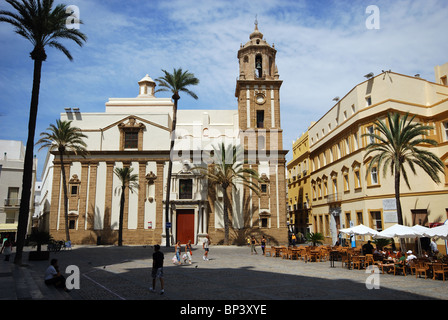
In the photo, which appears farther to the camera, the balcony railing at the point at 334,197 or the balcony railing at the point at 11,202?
the balcony railing at the point at 11,202

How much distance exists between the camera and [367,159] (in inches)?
1121

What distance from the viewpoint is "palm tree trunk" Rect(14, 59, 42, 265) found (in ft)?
56.3

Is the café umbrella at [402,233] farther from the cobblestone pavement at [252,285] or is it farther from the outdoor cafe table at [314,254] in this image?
the outdoor cafe table at [314,254]

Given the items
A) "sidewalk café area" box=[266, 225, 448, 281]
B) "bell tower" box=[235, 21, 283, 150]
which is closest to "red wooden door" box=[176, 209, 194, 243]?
"bell tower" box=[235, 21, 283, 150]

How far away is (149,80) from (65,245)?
28615 mm

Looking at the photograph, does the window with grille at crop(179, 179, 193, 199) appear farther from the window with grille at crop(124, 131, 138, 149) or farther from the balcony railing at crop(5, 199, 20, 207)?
the balcony railing at crop(5, 199, 20, 207)

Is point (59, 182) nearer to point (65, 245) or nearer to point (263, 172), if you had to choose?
point (65, 245)

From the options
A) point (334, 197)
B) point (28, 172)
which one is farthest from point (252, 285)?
point (334, 197)

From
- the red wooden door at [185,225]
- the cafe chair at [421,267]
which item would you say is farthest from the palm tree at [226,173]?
the cafe chair at [421,267]

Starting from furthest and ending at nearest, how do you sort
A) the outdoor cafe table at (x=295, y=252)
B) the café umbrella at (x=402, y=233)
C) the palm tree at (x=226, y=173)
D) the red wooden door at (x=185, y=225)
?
1. the red wooden door at (x=185, y=225)
2. the palm tree at (x=226, y=173)
3. the outdoor cafe table at (x=295, y=252)
4. the café umbrella at (x=402, y=233)

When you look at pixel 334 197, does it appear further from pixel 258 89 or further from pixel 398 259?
pixel 398 259

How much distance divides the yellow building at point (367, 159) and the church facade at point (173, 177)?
594cm

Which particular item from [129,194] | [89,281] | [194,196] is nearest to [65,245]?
[129,194]

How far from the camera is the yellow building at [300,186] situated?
4653 cm
